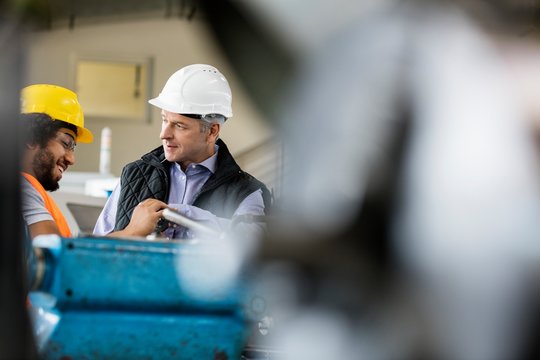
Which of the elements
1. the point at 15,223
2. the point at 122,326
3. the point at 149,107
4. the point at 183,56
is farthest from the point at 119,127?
the point at 15,223

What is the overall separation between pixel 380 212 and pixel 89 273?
24.8 inches

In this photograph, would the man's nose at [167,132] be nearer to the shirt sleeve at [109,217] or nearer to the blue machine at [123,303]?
the shirt sleeve at [109,217]

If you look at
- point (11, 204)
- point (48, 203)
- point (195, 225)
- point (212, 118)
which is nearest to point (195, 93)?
point (212, 118)

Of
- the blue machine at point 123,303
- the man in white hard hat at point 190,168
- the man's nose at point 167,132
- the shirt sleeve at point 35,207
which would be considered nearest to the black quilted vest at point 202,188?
the man in white hard hat at point 190,168

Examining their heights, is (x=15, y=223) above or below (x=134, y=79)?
below

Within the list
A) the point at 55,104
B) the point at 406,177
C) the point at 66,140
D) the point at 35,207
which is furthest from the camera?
the point at 55,104

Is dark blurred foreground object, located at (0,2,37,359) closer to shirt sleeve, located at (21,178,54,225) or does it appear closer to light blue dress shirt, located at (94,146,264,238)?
shirt sleeve, located at (21,178,54,225)

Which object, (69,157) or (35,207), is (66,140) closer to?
(69,157)

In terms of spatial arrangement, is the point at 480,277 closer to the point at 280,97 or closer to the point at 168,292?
the point at 280,97

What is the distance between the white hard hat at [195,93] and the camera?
255 centimetres

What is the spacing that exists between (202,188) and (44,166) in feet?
2.09

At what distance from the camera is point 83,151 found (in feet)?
22.5

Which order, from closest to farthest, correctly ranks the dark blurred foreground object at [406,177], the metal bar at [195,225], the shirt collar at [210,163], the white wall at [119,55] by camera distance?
the dark blurred foreground object at [406,177] → the metal bar at [195,225] → the shirt collar at [210,163] → the white wall at [119,55]

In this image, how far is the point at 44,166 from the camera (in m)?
2.31
